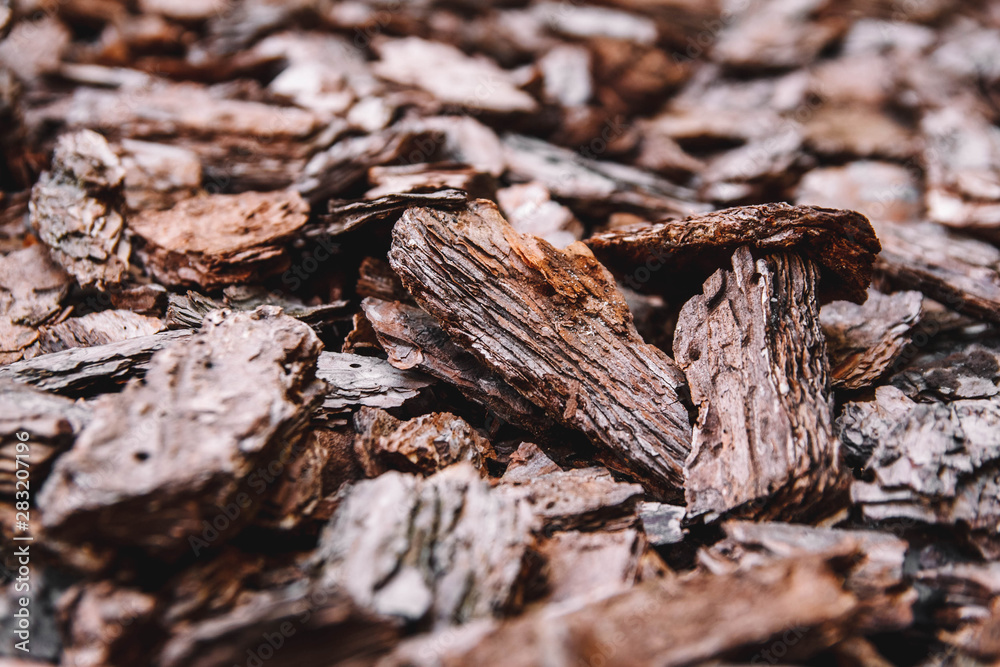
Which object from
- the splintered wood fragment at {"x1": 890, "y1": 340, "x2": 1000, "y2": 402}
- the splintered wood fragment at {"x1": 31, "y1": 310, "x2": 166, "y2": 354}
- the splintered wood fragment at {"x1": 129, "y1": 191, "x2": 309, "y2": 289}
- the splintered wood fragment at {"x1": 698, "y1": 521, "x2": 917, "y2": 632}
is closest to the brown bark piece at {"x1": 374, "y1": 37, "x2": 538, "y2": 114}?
the splintered wood fragment at {"x1": 129, "y1": 191, "x2": 309, "y2": 289}

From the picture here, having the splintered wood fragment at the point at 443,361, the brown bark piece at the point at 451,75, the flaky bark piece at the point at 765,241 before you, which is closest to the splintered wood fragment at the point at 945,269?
the flaky bark piece at the point at 765,241

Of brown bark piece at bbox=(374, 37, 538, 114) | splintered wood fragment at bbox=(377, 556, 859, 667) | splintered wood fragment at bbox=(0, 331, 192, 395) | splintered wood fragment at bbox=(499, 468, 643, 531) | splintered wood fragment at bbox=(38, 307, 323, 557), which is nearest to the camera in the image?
splintered wood fragment at bbox=(377, 556, 859, 667)

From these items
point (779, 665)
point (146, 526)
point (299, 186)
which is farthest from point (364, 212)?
point (779, 665)

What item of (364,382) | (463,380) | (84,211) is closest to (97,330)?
(84,211)

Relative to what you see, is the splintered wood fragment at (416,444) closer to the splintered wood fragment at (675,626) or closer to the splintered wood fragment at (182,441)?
the splintered wood fragment at (182,441)

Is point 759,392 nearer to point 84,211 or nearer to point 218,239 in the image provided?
point 218,239

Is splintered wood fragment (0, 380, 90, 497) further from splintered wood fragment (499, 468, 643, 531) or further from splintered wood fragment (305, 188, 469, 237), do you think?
splintered wood fragment (499, 468, 643, 531)
